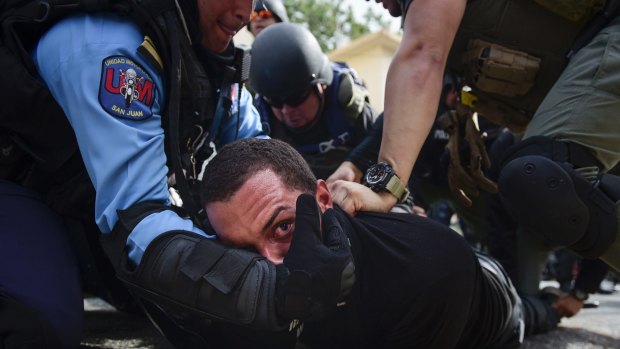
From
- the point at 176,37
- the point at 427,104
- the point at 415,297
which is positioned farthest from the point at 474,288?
the point at 176,37

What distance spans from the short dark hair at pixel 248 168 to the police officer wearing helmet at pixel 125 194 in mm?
88

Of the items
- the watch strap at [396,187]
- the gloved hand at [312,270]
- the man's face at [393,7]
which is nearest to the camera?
the gloved hand at [312,270]

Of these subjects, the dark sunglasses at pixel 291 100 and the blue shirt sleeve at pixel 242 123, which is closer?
the blue shirt sleeve at pixel 242 123

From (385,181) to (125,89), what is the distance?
2.17 ft

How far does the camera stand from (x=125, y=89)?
52.0 inches

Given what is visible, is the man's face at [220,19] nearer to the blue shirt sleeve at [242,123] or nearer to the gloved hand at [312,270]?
the blue shirt sleeve at [242,123]

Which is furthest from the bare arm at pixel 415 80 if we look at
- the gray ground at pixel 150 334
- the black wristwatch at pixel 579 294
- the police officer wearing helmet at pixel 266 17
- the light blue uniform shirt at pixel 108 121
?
the police officer wearing helmet at pixel 266 17

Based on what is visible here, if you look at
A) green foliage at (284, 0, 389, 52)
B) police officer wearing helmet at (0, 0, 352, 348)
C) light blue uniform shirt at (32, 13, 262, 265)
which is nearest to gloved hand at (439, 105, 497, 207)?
police officer wearing helmet at (0, 0, 352, 348)

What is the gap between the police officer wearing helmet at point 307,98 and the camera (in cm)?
288

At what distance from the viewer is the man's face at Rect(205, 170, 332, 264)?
1.22m

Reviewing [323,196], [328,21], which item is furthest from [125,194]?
[328,21]

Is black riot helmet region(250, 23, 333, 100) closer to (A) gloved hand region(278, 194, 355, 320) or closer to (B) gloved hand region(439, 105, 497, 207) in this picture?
(B) gloved hand region(439, 105, 497, 207)

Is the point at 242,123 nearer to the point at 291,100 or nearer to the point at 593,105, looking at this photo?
the point at 291,100

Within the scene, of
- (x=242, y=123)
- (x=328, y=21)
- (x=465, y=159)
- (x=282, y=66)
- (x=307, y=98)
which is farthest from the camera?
(x=328, y=21)
